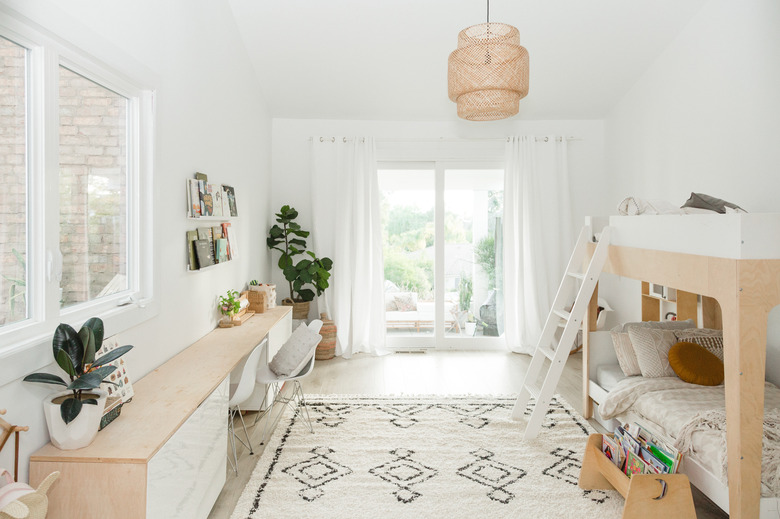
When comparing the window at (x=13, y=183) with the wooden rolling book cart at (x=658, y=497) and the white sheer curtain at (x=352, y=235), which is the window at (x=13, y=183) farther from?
the white sheer curtain at (x=352, y=235)

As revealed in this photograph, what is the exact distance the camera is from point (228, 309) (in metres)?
3.68

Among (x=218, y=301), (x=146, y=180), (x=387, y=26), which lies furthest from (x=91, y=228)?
(x=387, y=26)

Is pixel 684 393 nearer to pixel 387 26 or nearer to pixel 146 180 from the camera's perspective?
pixel 146 180

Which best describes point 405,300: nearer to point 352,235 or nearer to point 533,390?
point 352,235

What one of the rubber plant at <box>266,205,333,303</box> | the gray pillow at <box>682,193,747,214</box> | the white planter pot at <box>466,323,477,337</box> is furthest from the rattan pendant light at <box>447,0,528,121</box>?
the white planter pot at <box>466,323,477,337</box>

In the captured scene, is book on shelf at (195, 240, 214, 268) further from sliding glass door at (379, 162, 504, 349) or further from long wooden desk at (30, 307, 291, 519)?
sliding glass door at (379, 162, 504, 349)

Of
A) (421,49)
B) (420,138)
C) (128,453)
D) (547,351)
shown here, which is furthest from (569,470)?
(420,138)

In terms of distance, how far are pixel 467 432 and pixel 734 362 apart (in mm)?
1688

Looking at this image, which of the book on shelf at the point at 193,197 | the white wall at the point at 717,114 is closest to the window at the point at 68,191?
the book on shelf at the point at 193,197

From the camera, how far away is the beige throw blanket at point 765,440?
2.01m

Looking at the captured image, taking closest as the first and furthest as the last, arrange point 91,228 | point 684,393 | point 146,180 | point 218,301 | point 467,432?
point 91,228
point 146,180
point 684,393
point 467,432
point 218,301

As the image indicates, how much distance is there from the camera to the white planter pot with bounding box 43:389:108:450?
5.40ft

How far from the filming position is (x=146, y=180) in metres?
2.57

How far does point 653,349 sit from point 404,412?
1647mm
